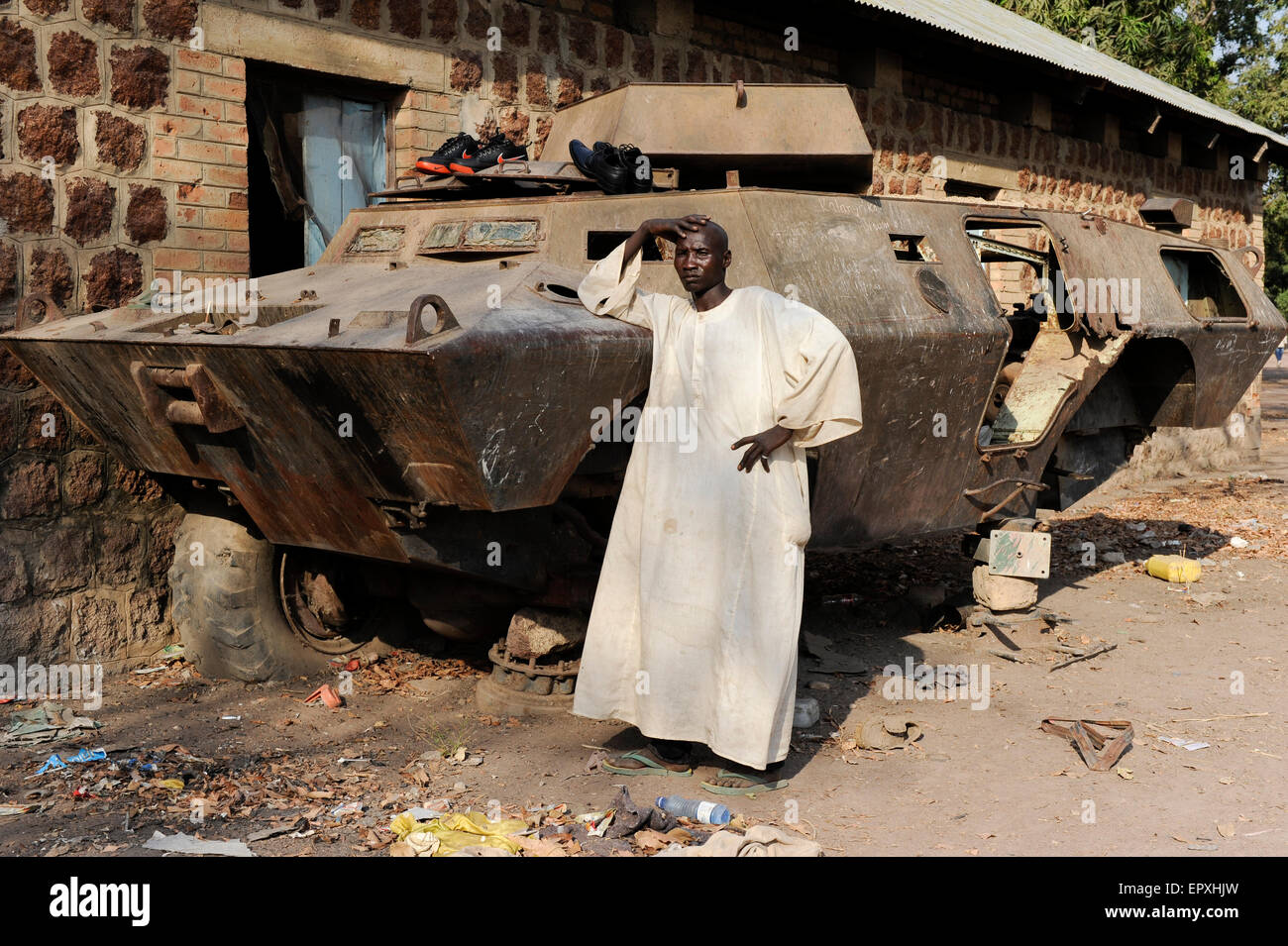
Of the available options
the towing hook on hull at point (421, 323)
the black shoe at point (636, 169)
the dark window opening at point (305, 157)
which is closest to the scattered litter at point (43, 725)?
the towing hook on hull at point (421, 323)

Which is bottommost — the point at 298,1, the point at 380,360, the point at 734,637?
the point at 734,637

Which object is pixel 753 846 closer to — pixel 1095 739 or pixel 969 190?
pixel 1095 739

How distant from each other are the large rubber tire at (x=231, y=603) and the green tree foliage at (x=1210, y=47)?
783 inches

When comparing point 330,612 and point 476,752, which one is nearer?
point 476,752

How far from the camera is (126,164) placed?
6.12m

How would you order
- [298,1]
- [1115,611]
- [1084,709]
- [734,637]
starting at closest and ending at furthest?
[734,637] → [1084,709] → [298,1] → [1115,611]

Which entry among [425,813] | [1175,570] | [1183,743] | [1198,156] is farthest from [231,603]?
[1198,156]

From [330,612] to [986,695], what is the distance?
2.97 metres

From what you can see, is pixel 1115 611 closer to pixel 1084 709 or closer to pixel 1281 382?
pixel 1084 709

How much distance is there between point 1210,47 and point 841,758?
74.3 feet

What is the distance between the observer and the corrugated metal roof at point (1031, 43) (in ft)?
33.1

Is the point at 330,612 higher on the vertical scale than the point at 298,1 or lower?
lower

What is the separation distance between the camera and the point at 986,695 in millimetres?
5723

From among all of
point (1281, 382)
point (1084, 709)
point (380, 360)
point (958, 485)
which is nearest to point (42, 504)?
point (380, 360)
